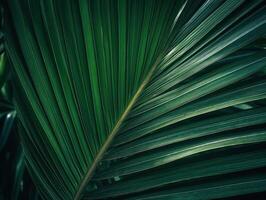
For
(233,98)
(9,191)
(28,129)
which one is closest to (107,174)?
(28,129)

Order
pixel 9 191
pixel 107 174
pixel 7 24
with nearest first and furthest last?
pixel 7 24
pixel 107 174
pixel 9 191

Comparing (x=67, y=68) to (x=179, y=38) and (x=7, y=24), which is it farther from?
(x=179, y=38)

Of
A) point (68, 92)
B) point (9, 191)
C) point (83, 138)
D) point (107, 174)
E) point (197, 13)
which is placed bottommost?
point (9, 191)

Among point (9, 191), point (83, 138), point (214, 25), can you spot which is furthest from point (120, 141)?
point (9, 191)

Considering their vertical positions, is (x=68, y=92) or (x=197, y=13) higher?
(x=197, y=13)

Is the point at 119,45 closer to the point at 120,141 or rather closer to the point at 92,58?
the point at 92,58

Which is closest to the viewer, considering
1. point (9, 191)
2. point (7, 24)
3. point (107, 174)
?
point (7, 24)

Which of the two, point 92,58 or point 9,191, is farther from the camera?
point 9,191
